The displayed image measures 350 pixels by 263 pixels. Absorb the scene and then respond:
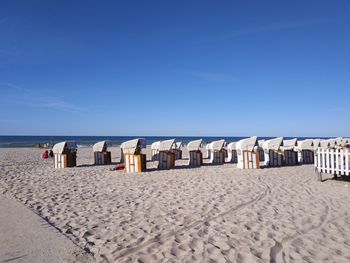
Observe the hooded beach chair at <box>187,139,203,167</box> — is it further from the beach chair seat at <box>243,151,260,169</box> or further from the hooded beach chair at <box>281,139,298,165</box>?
the hooded beach chair at <box>281,139,298,165</box>

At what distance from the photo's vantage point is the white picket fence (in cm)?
1009

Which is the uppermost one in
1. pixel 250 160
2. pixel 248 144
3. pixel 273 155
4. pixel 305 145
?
pixel 248 144

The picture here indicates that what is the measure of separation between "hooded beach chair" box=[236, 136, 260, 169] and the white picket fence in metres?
4.05

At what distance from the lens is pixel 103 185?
1052 cm

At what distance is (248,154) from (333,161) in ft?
15.6

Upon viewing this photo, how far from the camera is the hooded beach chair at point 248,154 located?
14.7 m

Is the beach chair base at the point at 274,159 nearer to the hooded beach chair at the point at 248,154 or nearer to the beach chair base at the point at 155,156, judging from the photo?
the hooded beach chair at the point at 248,154

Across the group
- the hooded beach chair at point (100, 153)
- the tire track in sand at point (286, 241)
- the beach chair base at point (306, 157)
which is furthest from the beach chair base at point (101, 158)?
the tire track in sand at point (286, 241)

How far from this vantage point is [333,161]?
10492 mm

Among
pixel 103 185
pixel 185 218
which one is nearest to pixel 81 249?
pixel 185 218

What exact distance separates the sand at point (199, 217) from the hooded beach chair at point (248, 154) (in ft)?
12.0

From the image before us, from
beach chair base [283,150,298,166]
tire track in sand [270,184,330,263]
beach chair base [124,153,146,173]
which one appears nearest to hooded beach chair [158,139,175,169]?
beach chair base [124,153,146,173]

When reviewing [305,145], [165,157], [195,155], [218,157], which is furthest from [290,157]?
[165,157]

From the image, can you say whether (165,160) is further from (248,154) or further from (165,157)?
(248,154)
